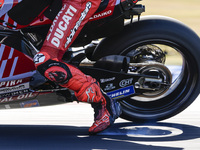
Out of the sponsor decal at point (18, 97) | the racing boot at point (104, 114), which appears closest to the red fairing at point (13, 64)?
the sponsor decal at point (18, 97)

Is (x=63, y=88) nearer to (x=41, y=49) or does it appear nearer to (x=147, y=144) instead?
(x=41, y=49)

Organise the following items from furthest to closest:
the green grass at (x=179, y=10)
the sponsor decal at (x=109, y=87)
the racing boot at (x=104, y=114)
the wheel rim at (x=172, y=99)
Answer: the green grass at (x=179, y=10), the wheel rim at (x=172, y=99), the sponsor decal at (x=109, y=87), the racing boot at (x=104, y=114)

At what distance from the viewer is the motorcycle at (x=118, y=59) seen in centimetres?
324

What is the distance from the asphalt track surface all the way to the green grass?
787cm

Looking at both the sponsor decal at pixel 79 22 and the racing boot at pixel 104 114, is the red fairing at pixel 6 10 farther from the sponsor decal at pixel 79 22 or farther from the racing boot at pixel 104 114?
the racing boot at pixel 104 114

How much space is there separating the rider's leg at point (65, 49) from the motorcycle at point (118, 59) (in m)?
0.12

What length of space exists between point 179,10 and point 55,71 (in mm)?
10812

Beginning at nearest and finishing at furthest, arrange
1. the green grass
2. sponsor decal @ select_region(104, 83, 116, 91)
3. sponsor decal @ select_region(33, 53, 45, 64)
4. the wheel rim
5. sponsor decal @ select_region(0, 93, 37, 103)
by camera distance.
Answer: sponsor decal @ select_region(33, 53, 45, 64)
sponsor decal @ select_region(0, 93, 37, 103)
sponsor decal @ select_region(104, 83, 116, 91)
the wheel rim
the green grass

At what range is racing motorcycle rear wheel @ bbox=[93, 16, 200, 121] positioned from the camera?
354 cm

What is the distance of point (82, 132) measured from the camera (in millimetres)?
3555

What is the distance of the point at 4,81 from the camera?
3227mm

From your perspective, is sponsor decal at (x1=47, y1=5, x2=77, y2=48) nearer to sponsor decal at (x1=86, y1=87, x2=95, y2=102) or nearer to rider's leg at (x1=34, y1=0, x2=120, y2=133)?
rider's leg at (x1=34, y1=0, x2=120, y2=133)

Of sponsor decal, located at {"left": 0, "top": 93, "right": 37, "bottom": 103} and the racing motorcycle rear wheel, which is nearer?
sponsor decal, located at {"left": 0, "top": 93, "right": 37, "bottom": 103}

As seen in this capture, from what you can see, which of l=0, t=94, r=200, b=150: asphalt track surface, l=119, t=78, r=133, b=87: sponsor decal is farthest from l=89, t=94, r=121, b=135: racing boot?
l=119, t=78, r=133, b=87: sponsor decal
